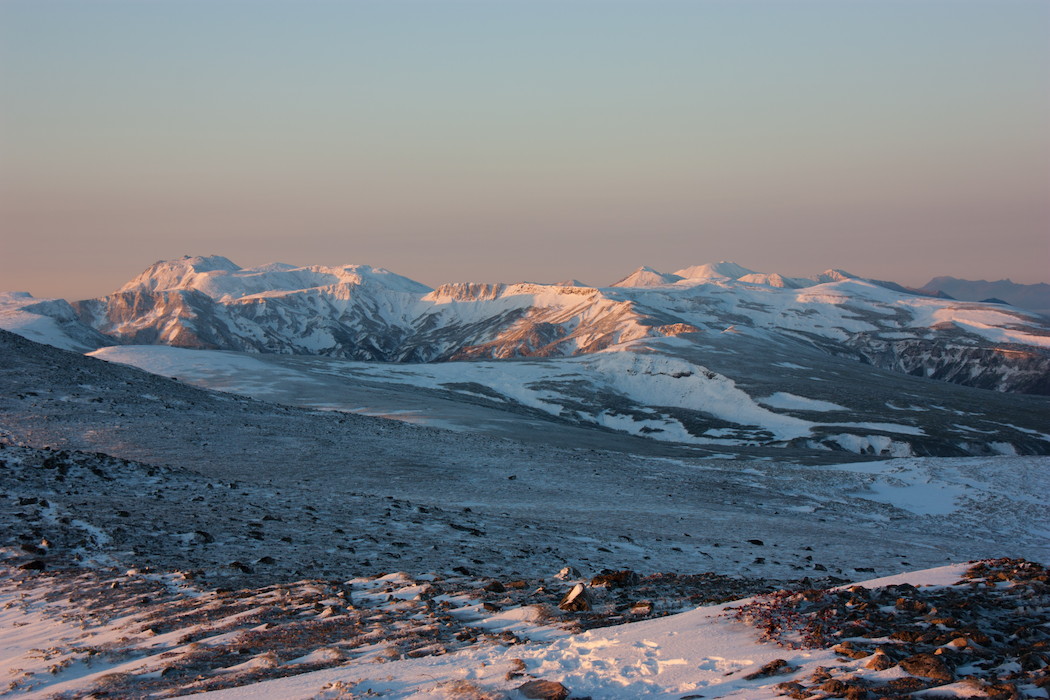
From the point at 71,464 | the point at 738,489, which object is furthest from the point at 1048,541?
the point at 71,464

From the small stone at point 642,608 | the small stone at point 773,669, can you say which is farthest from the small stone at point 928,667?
the small stone at point 642,608

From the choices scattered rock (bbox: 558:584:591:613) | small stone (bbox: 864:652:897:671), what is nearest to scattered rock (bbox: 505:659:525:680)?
scattered rock (bbox: 558:584:591:613)

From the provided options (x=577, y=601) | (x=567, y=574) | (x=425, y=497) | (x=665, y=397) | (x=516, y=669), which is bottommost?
(x=665, y=397)

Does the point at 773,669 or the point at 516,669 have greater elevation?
the point at 773,669

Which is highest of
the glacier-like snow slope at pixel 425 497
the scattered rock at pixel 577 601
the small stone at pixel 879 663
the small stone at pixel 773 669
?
the small stone at pixel 879 663

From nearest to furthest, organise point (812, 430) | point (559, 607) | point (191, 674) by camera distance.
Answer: point (191, 674)
point (559, 607)
point (812, 430)

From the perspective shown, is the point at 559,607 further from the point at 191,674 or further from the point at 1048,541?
the point at 1048,541

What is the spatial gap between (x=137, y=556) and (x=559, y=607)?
30.9 feet

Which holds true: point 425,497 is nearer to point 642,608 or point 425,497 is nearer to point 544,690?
point 642,608

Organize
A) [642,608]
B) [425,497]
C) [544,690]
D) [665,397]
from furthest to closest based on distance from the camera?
[665,397] → [425,497] → [642,608] → [544,690]

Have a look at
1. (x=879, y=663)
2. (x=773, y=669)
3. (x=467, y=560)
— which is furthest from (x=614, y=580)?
(x=879, y=663)

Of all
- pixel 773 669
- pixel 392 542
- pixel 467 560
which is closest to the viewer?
pixel 773 669

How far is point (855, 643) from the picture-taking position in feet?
32.9

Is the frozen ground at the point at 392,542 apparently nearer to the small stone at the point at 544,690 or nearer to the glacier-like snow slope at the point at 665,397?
the small stone at the point at 544,690
